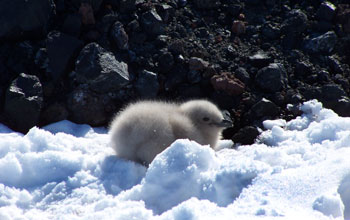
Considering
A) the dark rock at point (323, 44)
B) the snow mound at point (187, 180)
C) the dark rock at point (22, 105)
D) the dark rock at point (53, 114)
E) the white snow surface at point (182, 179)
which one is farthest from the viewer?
the dark rock at point (323, 44)

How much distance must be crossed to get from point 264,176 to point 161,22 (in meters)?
3.36

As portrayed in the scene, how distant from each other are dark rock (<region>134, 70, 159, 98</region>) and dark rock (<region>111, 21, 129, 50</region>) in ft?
1.72

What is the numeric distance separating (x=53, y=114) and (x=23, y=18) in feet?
4.46

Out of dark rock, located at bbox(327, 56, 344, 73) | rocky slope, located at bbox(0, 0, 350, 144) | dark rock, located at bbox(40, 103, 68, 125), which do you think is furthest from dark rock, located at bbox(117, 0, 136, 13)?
dark rock, located at bbox(327, 56, 344, 73)

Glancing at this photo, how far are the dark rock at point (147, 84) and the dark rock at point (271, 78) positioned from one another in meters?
1.46

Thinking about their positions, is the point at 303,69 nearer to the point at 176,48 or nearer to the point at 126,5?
the point at 176,48

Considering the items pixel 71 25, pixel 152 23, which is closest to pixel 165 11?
pixel 152 23

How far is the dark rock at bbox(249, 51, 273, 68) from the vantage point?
245 inches

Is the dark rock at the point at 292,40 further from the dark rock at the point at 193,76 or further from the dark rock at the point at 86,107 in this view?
the dark rock at the point at 86,107

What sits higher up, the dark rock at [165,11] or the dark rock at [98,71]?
the dark rock at [165,11]

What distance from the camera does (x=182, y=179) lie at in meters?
3.95

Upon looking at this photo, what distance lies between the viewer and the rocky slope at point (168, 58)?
224 inches

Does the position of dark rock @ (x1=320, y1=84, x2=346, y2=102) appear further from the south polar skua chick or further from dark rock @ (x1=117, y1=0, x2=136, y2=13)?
dark rock @ (x1=117, y1=0, x2=136, y2=13)

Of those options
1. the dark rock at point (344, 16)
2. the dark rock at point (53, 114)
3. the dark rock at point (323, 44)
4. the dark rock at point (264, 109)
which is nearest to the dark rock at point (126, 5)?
the dark rock at point (53, 114)
